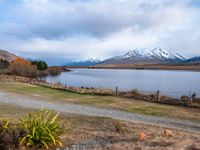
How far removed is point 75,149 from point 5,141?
1.87 meters

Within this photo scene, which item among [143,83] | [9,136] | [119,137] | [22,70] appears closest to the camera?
[9,136]

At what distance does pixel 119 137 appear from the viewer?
8.80 metres

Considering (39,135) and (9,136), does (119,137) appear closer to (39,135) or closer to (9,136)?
(39,135)

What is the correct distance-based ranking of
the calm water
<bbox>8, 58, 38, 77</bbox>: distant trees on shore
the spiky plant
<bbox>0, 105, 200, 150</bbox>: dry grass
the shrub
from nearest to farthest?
the shrub < the spiky plant < <bbox>0, 105, 200, 150</bbox>: dry grass < the calm water < <bbox>8, 58, 38, 77</bbox>: distant trees on shore

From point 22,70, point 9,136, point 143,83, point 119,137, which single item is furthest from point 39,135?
point 22,70

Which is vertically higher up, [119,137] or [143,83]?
[119,137]

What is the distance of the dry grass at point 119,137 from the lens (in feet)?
25.5

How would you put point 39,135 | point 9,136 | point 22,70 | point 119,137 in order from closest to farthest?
point 9,136 < point 39,135 < point 119,137 < point 22,70

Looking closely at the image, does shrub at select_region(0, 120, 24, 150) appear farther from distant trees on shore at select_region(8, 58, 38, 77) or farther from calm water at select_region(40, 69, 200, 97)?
distant trees on shore at select_region(8, 58, 38, 77)

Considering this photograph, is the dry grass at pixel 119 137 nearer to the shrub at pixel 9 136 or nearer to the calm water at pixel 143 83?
the shrub at pixel 9 136

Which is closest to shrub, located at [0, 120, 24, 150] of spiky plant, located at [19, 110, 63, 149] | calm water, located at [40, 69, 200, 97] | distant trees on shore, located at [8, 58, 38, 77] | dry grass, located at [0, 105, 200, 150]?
spiky plant, located at [19, 110, 63, 149]

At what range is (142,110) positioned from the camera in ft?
51.5

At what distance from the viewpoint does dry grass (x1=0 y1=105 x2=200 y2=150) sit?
779 cm

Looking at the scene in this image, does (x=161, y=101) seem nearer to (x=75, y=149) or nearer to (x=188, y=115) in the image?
(x=188, y=115)
